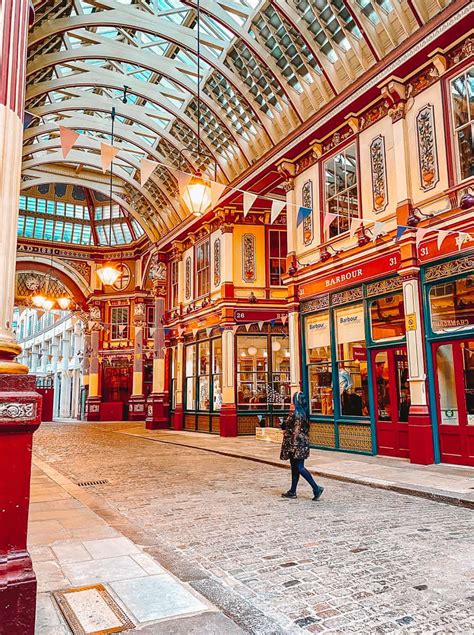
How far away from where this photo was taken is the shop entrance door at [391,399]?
11.6 meters

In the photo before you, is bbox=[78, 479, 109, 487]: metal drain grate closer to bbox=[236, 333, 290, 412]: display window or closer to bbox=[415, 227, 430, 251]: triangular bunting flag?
bbox=[415, 227, 430, 251]: triangular bunting flag

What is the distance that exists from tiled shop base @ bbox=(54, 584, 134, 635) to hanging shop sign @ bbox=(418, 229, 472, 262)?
345 inches

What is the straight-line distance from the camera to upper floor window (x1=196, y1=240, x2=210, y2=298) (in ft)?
70.2

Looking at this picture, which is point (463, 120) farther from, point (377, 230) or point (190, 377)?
point (190, 377)

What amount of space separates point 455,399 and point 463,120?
554 centimetres

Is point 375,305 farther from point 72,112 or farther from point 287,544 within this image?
point 72,112

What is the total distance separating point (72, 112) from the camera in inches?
818

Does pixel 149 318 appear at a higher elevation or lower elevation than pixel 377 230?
higher

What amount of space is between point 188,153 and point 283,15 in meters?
7.66

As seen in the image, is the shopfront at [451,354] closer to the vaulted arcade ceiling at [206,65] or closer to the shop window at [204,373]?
the vaulted arcade ceiling at [206,65]

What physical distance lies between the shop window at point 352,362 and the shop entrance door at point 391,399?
413mm

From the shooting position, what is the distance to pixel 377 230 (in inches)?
449

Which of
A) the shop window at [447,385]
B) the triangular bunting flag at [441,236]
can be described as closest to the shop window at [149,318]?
the shop window at [447,385]

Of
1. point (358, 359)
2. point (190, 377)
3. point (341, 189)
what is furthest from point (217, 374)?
point (341, 189)
